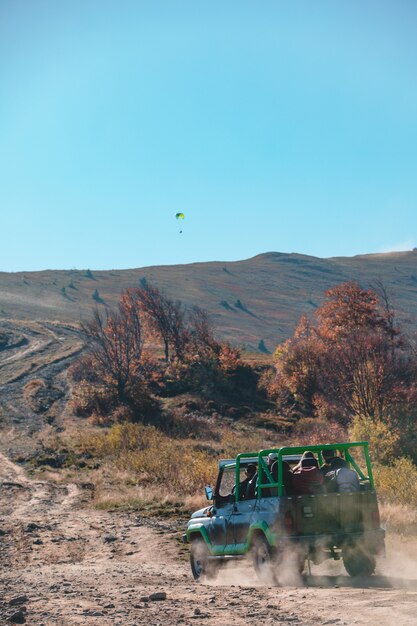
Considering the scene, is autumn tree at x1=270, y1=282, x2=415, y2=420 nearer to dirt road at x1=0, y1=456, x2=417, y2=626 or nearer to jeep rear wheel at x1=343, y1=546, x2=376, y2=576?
dirt road at x1=0, y1=456, x2=417, y2=626

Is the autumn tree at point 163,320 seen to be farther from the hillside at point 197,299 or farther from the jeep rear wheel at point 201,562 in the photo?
the hillside at point 197,299

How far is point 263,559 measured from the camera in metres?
11.3

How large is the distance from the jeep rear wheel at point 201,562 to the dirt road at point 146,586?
0.28 m

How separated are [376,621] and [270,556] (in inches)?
137

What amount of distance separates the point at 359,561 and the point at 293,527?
4.73 feet

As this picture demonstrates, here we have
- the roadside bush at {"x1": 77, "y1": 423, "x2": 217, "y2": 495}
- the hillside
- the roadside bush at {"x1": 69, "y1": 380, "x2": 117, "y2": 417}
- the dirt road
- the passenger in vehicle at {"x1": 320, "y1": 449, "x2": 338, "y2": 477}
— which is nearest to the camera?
the dirt road

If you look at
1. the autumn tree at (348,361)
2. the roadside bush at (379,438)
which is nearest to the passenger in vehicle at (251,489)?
the roadside bush at (379,438)

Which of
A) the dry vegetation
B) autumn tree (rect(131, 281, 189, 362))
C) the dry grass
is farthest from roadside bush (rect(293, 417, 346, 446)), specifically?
autumn tree (rect(131, 281, 189, 362))

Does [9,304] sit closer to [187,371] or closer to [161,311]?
[161,311]

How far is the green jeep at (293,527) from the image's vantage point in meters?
11.1

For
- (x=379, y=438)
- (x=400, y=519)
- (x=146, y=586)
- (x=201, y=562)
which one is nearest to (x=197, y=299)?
(x=379, y=438)

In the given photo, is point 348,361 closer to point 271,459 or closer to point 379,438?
point 379,438

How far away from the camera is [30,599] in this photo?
10.4m

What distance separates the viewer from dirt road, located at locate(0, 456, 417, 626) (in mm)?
8680
